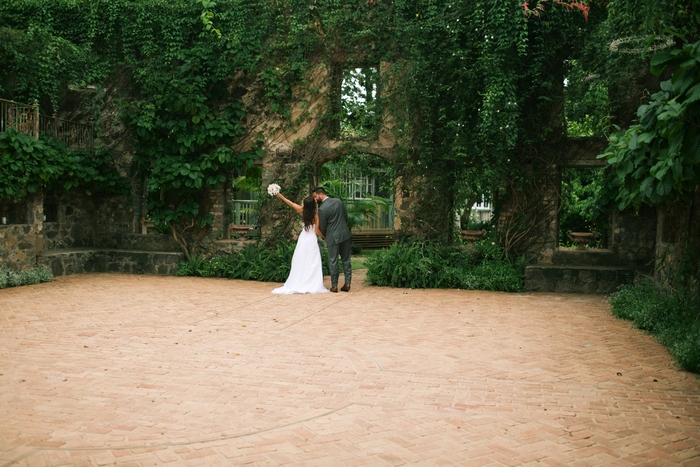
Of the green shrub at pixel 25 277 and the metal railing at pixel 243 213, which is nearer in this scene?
the green shrub at pixel 25 277

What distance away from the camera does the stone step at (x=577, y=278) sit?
10.8m

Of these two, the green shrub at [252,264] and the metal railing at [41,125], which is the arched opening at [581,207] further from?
the metal railing at [41,125]

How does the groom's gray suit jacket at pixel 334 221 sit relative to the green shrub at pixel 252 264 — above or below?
above

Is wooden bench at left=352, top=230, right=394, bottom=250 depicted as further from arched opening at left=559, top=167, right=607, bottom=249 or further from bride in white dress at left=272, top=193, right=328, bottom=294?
bride in white dress at left=272, top=193, right=328, bottom=294

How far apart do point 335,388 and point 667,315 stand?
15.5 ft

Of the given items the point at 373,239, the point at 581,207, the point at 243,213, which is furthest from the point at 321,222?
the point at 373,239

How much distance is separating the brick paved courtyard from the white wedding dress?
5.70 ft

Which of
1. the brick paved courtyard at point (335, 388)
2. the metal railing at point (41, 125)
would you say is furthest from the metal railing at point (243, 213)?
the brick paved courtyard at point (335, 388)

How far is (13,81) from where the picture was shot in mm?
12398

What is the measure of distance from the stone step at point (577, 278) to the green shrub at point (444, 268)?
0.29 meters

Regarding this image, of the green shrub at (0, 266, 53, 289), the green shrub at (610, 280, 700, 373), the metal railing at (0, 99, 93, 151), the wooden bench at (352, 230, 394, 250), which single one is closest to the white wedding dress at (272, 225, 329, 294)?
the green shrub at (0, 266, 53, 289)

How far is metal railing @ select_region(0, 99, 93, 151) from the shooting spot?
1183 centimetres

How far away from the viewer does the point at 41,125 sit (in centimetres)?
1304

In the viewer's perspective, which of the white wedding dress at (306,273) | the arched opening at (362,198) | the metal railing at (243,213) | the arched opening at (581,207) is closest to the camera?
the white wedding dress at (306,273)
